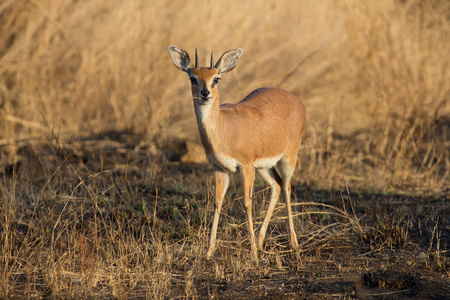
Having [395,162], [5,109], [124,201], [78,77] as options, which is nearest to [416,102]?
[395,162]

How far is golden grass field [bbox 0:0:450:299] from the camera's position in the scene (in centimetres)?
473

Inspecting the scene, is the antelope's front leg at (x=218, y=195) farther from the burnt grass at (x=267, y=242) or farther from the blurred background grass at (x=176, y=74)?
the blurred background grass at (x=176, y=74)

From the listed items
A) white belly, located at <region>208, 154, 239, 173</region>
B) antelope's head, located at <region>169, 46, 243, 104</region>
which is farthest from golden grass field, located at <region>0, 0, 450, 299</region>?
antelope's head, located at <region>169, 46, 243, 104</region>

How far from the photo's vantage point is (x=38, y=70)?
977cm

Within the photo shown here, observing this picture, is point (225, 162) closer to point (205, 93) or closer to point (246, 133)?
point (246, 133)

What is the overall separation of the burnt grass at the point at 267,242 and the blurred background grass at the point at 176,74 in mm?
1404

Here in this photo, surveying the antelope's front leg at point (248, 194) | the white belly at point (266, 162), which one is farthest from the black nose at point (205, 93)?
the white belly at point (266, 162)

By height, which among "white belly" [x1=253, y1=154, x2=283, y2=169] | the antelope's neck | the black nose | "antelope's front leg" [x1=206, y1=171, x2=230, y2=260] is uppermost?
the black nose

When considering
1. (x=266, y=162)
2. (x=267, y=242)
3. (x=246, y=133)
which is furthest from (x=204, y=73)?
(x=267, y=242)

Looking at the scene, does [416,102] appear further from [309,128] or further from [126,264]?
[126,264]

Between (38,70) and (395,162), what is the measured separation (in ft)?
19.5

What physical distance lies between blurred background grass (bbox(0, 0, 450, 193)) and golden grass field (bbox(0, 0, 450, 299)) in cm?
3

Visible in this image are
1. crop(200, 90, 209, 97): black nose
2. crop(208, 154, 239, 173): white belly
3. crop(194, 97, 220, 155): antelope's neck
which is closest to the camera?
crop(200, 90, 209, 97): black nose

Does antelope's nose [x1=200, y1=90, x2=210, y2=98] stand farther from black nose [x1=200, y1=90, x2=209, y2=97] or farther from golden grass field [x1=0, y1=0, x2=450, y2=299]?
golden grass field [x1=0, y1=0, x2=450, y2=299]
